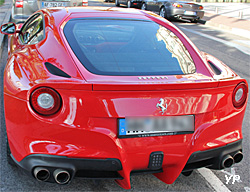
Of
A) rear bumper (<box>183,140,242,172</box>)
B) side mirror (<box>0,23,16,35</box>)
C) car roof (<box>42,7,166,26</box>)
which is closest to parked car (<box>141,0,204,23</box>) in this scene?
side mirror (<box>0,23,16,35</box>)

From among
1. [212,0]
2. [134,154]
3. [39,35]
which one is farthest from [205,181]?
[212,0]

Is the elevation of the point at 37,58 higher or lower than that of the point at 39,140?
higher

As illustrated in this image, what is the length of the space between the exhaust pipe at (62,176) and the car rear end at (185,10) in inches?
590

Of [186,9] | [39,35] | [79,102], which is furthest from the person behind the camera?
[186,9]

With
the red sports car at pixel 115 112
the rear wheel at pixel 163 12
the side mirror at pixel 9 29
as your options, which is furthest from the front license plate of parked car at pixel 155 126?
the rear wheel at pixel 163 12

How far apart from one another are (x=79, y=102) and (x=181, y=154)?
0.87m

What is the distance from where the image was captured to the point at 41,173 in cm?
259

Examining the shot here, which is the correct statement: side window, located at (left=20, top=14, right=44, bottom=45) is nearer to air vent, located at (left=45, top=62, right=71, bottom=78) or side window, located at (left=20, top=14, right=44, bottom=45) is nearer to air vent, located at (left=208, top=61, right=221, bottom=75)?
air vent, located at (left=45, top=62, right=71, bottom=78)

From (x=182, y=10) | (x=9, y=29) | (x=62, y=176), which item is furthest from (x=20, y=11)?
(x=62, y=176)

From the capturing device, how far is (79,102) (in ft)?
8.18

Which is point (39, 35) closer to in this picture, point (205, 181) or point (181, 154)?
point (181, 154)

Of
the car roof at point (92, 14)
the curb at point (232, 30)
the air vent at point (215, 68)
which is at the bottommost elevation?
the curb at point (232, 30)

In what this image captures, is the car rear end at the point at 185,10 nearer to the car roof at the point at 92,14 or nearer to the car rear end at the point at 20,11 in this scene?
the car rear end at the point at 20,11

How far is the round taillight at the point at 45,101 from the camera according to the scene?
2502mm
